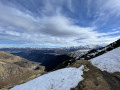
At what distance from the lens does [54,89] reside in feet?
45.8

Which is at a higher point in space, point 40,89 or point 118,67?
point 118,67

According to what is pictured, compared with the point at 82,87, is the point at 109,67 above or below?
above

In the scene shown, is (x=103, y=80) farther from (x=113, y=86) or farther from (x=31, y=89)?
(x=31, y=89)

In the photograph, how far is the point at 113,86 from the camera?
12602mm

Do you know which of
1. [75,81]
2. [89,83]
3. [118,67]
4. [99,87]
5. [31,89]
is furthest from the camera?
[118,67]

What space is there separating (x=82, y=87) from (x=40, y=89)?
7661 mm

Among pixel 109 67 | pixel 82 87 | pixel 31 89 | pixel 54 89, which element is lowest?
pixel 31 89

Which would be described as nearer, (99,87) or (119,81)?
(99,87)

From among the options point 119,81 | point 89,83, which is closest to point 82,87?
point 89,83

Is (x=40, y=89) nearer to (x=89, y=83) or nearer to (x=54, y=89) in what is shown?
(x=54, y=89)

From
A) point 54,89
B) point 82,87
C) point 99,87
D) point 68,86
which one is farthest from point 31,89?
point 99,87

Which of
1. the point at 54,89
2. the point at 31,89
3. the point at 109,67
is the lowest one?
the point at 31,89

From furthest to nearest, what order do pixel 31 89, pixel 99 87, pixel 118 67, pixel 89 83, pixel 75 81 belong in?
pixel 118 67
pixel 31 89
pixel 75 81
pixel 89 83
pixel 99 87

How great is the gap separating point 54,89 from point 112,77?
35.6 ft
